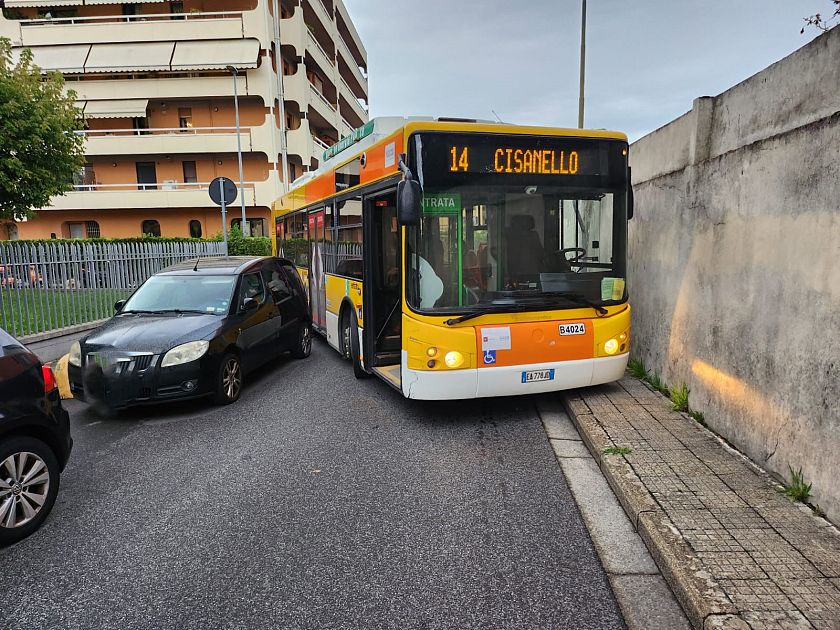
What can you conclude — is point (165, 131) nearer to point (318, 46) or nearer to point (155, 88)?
point (155, 88)

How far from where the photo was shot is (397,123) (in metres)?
7.07

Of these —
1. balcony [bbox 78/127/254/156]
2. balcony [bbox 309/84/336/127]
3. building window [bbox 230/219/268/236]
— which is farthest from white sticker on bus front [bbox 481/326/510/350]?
balcony [bbox 309/84/336/127]

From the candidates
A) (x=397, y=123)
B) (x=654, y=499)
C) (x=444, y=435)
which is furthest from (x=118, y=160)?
(x=654, y=499)

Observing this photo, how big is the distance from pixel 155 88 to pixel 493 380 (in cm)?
3527

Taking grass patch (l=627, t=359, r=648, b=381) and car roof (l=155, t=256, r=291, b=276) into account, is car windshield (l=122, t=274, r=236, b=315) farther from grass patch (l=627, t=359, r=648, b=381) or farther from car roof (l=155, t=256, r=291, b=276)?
grass patch (l=627, t=359, r=648, b=381)

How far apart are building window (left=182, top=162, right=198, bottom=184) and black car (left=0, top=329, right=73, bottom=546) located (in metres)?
35.2

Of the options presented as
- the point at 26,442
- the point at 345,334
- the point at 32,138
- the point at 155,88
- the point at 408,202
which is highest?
the point at 155,88

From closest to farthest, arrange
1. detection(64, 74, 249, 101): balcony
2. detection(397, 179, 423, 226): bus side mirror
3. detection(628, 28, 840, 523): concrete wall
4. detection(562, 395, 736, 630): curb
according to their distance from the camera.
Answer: detection(562, 395, 736, 630): curb < detection(628, 28, 840, 523): concrete wall < detection(397, 179, 423, 226): bus side mirror < detection(64, 74, 249, 101): balcony

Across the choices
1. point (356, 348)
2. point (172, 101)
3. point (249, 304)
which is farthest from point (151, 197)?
point (356, 348)

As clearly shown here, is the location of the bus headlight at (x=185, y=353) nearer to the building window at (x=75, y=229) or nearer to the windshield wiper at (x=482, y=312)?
the windshield wiper at (x=482, y=312)

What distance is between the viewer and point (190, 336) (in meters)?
6.58

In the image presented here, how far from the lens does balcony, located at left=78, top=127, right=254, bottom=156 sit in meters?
34.2

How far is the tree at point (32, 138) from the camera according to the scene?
14.1 m

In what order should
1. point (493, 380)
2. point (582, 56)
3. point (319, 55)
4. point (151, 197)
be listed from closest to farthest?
point (493, 380) < point (582, 56) < point (151, 197) < point (319, 55)
